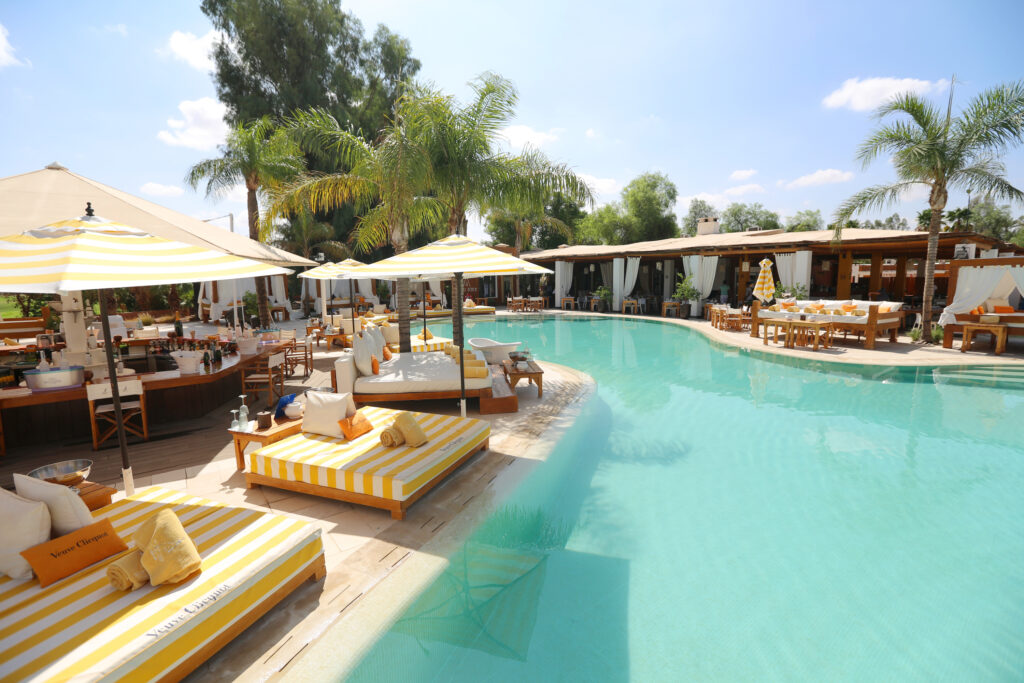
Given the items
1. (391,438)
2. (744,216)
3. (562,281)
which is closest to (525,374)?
(391,438)

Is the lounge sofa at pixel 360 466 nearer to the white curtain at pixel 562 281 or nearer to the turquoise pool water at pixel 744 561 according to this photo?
the turquoise pool water at pixel 744 561

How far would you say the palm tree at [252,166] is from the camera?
13.9m

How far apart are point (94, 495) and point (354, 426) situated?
2015mm

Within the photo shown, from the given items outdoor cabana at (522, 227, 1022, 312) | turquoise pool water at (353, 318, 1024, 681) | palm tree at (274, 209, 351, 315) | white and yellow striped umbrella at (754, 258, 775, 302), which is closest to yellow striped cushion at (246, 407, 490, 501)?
turquoise pool water at (353, 318, 1024, 681)

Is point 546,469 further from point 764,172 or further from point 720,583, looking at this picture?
point 764,172

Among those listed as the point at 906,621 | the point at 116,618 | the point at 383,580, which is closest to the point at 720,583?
the point at 906,621

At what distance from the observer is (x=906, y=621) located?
3.05 metres

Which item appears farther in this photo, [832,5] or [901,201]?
[901,201]

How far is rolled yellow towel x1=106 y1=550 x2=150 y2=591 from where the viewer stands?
7.75 feet

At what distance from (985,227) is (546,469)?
51.4 metres

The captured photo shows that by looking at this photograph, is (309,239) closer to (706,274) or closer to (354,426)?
(706,274)

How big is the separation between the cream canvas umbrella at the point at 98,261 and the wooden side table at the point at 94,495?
82 cm

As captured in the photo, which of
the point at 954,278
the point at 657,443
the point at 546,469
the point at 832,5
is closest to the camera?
the point at 546,469

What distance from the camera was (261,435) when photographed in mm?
4504
